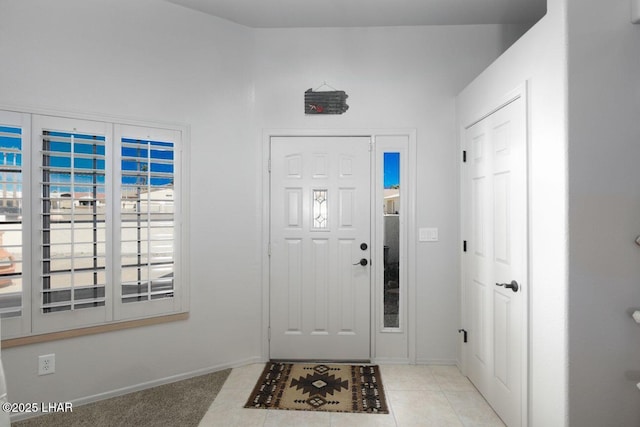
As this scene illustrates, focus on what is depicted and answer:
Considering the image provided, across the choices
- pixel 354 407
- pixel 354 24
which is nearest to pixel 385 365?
pixel 354 407

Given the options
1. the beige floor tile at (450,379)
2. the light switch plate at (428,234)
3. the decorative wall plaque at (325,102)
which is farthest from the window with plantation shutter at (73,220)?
the beige floor tile at (450,379)

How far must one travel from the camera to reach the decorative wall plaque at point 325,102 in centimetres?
342

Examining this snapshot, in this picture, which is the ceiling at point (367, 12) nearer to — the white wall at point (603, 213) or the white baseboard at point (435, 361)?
the white wall at point (603, 213)

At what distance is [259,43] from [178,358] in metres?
2.77

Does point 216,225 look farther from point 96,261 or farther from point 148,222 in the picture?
point 96,261

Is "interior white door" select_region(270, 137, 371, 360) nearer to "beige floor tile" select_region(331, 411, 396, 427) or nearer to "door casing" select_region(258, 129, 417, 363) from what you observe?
"door casing" select_region(258, 129, 417, 363)

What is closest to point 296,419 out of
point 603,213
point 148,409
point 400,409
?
point 400,409

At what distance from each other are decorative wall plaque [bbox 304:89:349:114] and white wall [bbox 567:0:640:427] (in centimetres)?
189

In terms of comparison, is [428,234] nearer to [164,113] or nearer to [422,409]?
[422,409]

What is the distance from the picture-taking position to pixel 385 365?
3369 mm

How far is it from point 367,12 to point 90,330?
323 cm

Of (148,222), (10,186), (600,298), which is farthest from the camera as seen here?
(148,222)

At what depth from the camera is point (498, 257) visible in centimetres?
257

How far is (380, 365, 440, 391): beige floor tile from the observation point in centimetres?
296
